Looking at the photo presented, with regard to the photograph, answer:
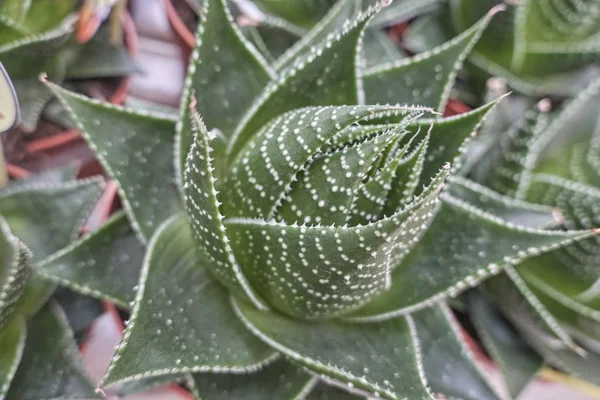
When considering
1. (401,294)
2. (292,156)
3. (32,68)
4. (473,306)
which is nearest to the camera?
(292,156)

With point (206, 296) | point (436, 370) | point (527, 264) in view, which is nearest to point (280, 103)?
point (206, 296)

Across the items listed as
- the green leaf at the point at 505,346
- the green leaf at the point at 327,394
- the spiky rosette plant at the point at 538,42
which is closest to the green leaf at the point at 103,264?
the green leaf at the point at 327,394

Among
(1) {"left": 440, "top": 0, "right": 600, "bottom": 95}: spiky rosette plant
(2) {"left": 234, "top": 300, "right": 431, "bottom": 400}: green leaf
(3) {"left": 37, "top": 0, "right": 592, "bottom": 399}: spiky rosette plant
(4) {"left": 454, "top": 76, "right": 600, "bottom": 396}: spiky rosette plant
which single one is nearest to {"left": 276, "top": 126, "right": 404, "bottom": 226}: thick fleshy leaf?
(3) {"left": 37, "top": 0, "right": 592, "bottom": 399}: spiky rosette plant

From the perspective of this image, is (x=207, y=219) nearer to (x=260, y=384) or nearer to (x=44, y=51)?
(x=260, y=384)

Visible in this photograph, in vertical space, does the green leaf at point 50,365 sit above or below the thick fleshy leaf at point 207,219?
below

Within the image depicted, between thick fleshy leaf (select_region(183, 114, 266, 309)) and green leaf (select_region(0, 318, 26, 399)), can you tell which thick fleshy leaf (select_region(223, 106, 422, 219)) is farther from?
green leaf (select_region(0, 318, 26, 399))

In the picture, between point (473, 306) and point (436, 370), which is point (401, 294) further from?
point (473, 306)

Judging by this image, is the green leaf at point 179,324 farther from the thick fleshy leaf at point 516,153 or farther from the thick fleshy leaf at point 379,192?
the thick fleshy leaf at point 516,153
